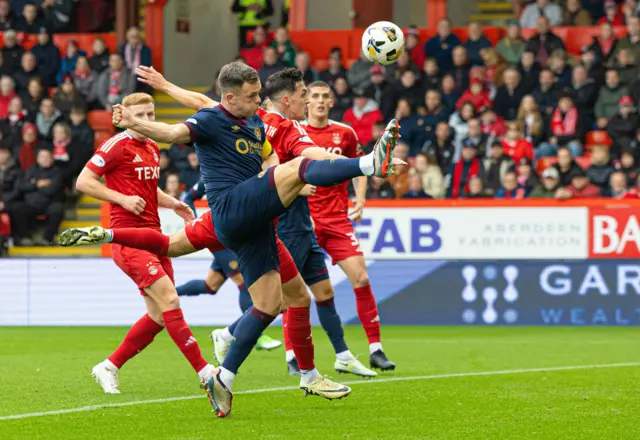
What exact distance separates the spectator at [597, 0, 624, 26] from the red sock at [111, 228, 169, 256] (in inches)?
556

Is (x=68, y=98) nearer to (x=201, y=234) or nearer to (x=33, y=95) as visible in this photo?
(x=33, y=95)

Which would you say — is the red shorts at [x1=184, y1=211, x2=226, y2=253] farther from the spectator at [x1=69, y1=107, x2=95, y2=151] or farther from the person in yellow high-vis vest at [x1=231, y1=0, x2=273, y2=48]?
the person in yellow high-vis vest at [x1=231, y1=0, x2=273, y2=48]

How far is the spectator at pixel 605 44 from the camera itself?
65.8 ft

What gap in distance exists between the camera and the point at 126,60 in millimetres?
22422

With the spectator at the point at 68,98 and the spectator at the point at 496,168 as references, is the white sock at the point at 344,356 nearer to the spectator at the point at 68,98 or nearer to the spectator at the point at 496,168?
the spectator at the point at 496,168

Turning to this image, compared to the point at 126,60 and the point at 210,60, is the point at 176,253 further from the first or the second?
the point at 210,60

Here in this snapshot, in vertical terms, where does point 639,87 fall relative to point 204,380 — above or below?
above

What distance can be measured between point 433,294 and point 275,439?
9.43 m

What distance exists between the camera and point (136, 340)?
30.5ft

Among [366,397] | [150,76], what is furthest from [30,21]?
[366,397]

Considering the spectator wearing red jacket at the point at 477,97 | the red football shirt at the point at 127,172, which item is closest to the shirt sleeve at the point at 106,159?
the red football shirt at the point at 127,172

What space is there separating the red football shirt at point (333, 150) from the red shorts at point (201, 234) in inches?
68.5

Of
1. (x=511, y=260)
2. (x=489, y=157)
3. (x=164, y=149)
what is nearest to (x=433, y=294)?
(x=511, y=260)

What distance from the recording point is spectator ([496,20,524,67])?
67.6ft
